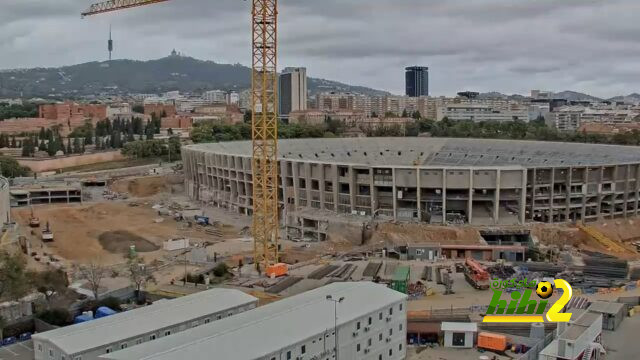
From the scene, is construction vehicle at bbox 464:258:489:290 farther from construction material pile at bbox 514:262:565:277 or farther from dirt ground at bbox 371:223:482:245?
dirt ground at bbox 371:223:482:245

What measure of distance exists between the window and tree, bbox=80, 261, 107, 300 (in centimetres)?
2162

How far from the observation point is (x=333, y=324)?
28.3 meters

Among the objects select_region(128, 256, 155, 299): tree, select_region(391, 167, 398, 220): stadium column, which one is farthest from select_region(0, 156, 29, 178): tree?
select_region(391, 167, 398, 220): stadium column

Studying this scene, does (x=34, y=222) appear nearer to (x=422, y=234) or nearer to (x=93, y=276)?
(x=93, y=276)

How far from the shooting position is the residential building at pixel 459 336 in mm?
33656

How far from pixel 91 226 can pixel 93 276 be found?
29681 mm

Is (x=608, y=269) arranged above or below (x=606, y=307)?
below

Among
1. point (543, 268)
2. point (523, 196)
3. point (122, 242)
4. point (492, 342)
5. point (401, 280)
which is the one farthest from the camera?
point (122, 242)

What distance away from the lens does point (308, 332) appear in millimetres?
27281

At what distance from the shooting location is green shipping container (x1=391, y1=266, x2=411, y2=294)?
139ft

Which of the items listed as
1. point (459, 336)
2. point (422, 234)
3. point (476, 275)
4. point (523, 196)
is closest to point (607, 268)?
point (476, 275)

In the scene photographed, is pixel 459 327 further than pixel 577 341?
Yes

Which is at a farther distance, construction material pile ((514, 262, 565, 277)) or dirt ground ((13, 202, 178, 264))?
dirt ground ((13, 202, 178, 264))

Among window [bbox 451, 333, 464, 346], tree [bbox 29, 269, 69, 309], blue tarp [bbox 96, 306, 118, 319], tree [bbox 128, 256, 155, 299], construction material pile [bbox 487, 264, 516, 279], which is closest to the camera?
window [bbox 451, 333, 464, 346]
